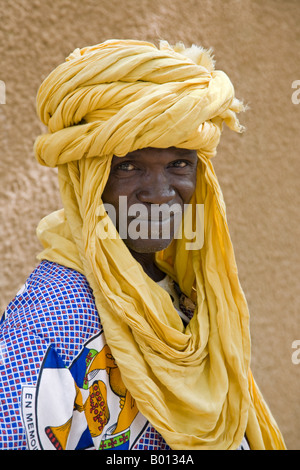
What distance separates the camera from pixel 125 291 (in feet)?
6.16

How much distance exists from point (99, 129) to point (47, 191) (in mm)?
1233

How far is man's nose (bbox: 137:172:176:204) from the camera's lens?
6.31ft

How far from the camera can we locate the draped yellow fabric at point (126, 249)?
182 cm

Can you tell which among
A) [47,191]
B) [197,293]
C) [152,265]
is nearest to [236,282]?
[197,293]

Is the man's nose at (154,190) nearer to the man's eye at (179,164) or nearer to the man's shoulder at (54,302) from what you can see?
the man's eye at (179,164)

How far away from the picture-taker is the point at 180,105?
A: 186 centimetres

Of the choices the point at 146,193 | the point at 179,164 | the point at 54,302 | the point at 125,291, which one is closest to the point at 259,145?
the point at 179,164

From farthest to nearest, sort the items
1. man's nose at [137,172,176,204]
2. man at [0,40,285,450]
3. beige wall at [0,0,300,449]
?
beige wall at [0,0,300,449]
man's nose at [137,172,176,204]
man at [0,40,285,450]

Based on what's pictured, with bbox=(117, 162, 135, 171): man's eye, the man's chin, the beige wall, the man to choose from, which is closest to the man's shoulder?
the man

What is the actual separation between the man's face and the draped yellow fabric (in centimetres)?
6

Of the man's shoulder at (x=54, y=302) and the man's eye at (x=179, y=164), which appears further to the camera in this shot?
the man's eye at (x=179, y=164)

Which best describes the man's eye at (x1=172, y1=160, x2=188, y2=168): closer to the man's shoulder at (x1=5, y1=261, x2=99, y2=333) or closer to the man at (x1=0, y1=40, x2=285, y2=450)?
the man at (x1=0, y1=40, x2=285, y2=450)

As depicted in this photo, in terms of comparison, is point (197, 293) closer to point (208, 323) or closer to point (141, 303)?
point (208, 323)

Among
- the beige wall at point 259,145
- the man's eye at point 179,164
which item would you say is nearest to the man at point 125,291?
the man's eye at point 179,164
